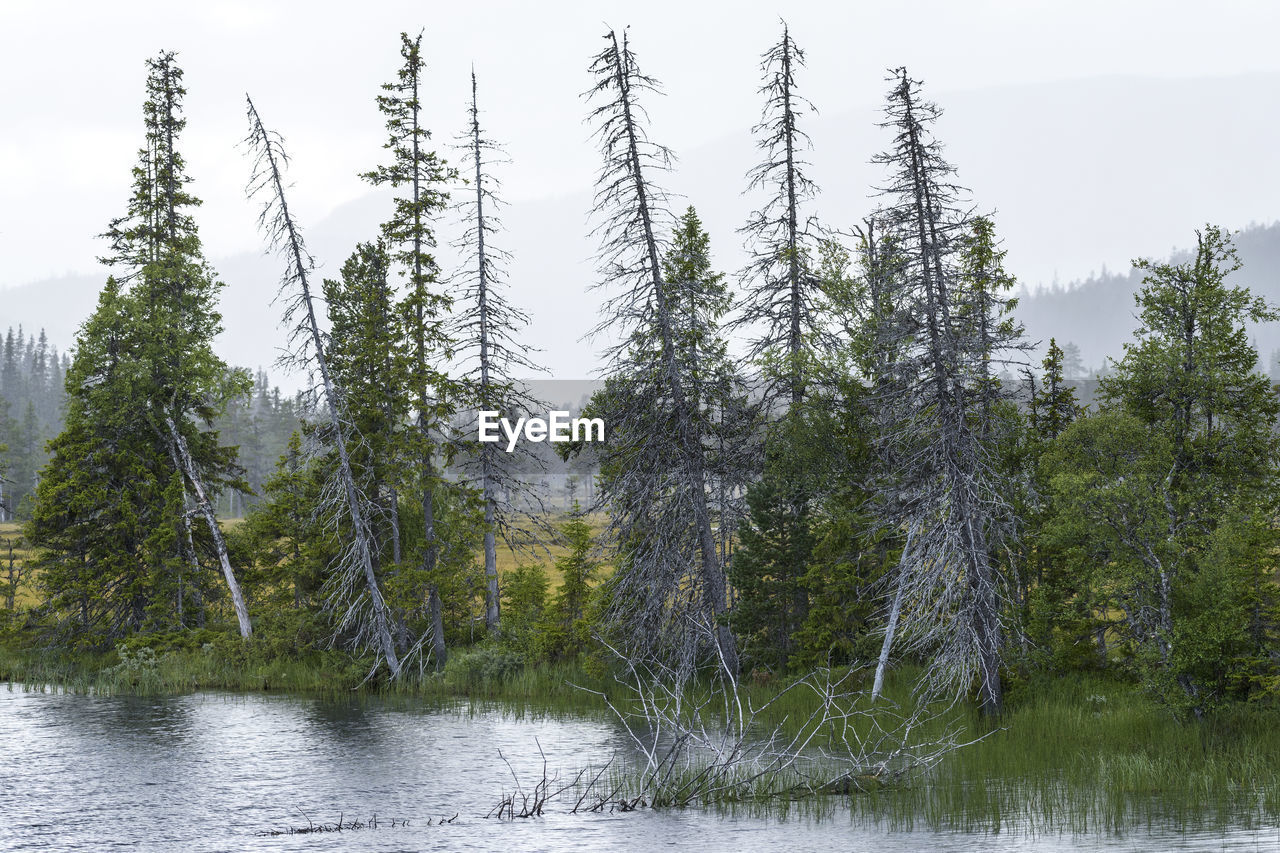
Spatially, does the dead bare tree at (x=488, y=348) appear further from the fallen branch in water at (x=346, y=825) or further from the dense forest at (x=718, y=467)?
the fallen branch in water at (x=346, y=825)

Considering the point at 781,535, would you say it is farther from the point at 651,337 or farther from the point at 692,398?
the point at 651,337

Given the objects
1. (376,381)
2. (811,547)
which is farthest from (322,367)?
(811,547)

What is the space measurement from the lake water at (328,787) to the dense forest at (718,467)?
497cm

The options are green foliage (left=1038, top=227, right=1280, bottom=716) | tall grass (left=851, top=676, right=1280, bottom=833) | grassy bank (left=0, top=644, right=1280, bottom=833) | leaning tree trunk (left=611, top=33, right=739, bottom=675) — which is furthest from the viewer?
leaning tree trunk (left=611, top=33, right=739, bottom=675)

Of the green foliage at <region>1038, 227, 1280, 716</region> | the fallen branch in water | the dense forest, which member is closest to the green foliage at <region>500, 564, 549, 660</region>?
the dense forest

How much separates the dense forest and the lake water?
4971mm

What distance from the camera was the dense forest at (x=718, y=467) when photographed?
25031 millimetres

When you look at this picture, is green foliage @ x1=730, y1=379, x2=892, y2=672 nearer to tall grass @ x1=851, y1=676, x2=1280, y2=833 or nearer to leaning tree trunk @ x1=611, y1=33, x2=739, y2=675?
leaning tree trunk @ x1=611, y1=33, x2=739, y2=675

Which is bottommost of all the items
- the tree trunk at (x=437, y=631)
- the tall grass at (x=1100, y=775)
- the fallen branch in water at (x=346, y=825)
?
the fallen branch in water at (x=346, y=825)

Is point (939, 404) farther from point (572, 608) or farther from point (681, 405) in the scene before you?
point (572, 608)

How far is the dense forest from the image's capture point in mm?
25031

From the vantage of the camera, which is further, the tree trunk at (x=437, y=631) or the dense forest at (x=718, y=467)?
the tree trunk at (x=437, y=631)

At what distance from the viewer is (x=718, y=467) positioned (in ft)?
102

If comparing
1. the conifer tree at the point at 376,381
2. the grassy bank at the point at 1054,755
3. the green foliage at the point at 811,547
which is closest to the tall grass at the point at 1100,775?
the grassy bank at the point at 1054,755
